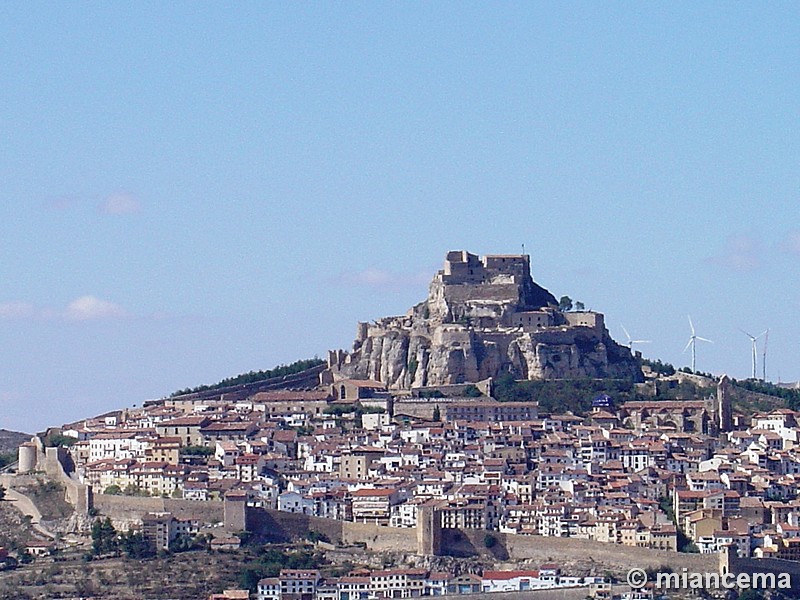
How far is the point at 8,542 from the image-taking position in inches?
2645

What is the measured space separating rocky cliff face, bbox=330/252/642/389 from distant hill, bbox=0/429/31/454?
9.96 m

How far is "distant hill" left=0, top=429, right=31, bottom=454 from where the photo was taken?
83.8 m

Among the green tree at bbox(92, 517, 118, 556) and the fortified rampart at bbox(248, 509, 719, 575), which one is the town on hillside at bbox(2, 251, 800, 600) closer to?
the fortified rampart at bbox(248, 509, 719, 575)

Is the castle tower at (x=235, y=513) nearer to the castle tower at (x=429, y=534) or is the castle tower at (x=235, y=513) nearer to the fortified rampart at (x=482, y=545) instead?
the fortified rampart at (x=482, y=545)

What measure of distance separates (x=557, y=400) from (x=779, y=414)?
20.1ft

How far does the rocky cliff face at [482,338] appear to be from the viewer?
79188mm

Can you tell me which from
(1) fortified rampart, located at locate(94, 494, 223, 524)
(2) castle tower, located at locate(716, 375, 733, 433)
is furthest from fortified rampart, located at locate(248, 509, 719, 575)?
(2) castle tower, located at locate(716, 375, 733, 433)

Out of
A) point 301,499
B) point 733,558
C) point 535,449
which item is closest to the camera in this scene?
point 733,558

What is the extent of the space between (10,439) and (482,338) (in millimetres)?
15573

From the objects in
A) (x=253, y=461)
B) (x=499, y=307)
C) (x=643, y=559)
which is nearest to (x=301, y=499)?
(x=253, y=461)

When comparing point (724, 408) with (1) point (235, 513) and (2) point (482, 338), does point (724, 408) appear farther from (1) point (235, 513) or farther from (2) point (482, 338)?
(1) point (235, 513)

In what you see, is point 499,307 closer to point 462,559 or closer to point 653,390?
point 653,390

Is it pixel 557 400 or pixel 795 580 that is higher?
pixel 557 400

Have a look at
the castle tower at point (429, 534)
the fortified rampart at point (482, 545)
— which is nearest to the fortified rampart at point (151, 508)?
the fortified rampart at point (482, 545)
